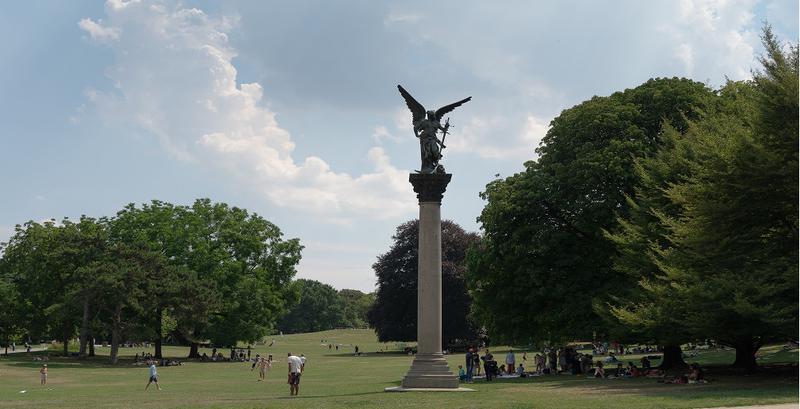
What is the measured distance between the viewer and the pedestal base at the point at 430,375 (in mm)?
30578

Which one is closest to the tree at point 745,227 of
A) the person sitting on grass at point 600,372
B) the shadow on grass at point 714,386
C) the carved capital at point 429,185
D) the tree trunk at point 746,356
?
the shadow on grass at point 714,386

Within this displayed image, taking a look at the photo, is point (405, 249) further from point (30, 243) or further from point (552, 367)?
point (552, 367)

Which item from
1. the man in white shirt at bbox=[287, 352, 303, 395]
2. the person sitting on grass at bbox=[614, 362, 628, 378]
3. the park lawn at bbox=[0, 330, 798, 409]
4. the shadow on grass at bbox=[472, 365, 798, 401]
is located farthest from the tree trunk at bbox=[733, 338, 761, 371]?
the man in white shirt at bbox=[287, 352, 303, 395]

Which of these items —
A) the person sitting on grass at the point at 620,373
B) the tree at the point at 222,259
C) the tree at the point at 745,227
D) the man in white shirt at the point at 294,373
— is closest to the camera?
the tree at the point at 745,227

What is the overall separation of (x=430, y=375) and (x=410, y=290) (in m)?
64.3

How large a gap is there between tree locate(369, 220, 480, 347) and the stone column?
5907 centimetres

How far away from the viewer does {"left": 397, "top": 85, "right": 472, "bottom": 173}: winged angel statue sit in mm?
33406

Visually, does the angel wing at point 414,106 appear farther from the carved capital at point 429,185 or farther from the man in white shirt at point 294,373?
the man in white shirt at point 294,373

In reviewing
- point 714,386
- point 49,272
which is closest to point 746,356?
point 714,386

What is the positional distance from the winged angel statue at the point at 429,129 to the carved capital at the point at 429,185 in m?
0.62

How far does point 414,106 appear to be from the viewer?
34.2 metres

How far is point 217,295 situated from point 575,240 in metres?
35.3

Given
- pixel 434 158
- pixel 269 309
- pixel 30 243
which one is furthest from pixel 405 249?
pixel 434 158

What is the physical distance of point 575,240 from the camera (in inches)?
1754
